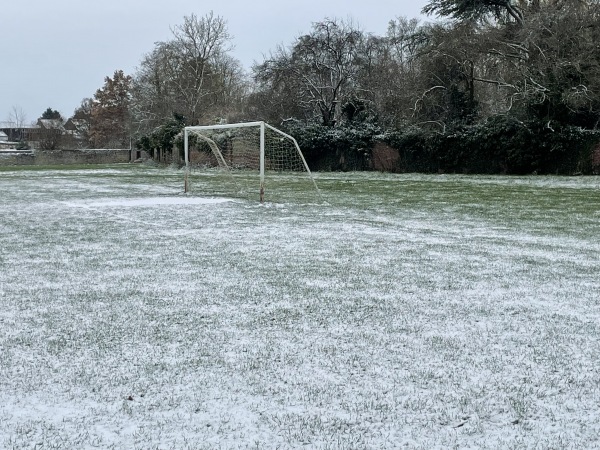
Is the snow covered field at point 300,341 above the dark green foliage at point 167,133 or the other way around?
the other way around

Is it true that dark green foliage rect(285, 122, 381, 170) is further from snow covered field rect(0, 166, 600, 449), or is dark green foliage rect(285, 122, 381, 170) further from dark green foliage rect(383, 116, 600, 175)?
snow covered field rect(0, 166, 600, 449)

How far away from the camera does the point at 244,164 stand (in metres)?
23.6

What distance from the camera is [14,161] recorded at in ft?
150

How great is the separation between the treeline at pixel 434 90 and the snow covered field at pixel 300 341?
54.2ft

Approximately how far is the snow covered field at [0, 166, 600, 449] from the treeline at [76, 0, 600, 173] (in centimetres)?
1652

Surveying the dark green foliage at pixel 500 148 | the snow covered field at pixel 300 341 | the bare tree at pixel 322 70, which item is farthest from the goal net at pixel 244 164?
the snow covered field at pixel 300 341

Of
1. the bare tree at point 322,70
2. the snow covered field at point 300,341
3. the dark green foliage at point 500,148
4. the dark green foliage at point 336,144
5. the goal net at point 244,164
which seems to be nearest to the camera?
the snow covered field at point 300,341

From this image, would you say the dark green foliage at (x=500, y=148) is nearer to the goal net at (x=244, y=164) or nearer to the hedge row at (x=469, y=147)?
the hedge row at (x=469, y=147)

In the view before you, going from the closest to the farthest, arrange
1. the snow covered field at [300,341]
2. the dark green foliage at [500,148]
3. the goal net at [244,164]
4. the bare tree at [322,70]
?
the snow covered field at [300,341]
the goal net at [244,164]
the dark green foliage at [500,148]
the bare tree at [322,70]

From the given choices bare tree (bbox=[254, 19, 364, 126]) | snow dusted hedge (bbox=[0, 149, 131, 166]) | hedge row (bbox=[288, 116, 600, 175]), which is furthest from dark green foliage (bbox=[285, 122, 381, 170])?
snow dusted hedge (bbox=[0, 149, 131, 166])

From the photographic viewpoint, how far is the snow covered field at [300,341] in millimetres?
2516

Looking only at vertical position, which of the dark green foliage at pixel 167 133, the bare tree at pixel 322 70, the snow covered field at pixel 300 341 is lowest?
the snow covered field at pixel 300 341

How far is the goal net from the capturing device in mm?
19156

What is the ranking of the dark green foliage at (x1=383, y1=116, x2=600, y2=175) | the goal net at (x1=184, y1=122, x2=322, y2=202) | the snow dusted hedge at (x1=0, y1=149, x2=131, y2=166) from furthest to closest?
1. the snow dusted hedge at (x1=0, y1=149, x2=131, y2=166)
2. the dark green foliage at (x1=383, y1=116, x2=600, y2=175)
3. the goal net at (x1=184, y1=122, x2=322, y2=202)
